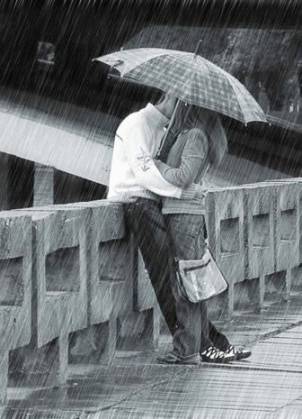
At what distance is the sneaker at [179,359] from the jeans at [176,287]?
28 millimetres

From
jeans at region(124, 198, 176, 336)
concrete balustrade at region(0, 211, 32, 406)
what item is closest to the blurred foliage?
jeans at region(124, 198, 176, 336)

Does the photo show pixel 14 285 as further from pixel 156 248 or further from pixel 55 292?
pixel 156 248

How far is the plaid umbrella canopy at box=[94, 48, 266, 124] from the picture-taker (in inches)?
387

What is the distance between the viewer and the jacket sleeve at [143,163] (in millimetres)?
9938

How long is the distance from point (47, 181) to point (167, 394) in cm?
1746

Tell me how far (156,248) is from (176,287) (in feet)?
0.98

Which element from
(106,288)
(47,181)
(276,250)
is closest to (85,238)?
(106,288)

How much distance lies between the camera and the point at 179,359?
1005cm

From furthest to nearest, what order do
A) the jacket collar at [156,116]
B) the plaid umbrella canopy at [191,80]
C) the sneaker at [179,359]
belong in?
1. the jacket collar at [156,116]
2. the sneaker at [179,359]
3. the plaid umbrella canopy at [191,80]

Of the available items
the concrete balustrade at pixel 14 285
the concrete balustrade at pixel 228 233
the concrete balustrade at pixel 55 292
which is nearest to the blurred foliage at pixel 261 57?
the concrete balustrade at pixel 228 233

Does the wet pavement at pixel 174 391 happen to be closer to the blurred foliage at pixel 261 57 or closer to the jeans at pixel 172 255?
the jeans at pixel 172 255

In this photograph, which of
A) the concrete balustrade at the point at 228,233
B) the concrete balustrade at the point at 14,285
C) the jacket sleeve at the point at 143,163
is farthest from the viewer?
the concrete balustrade at the point at 228,233

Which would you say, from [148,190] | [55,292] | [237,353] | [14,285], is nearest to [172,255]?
[148,190]

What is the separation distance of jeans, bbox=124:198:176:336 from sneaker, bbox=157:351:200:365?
0.22 metres
